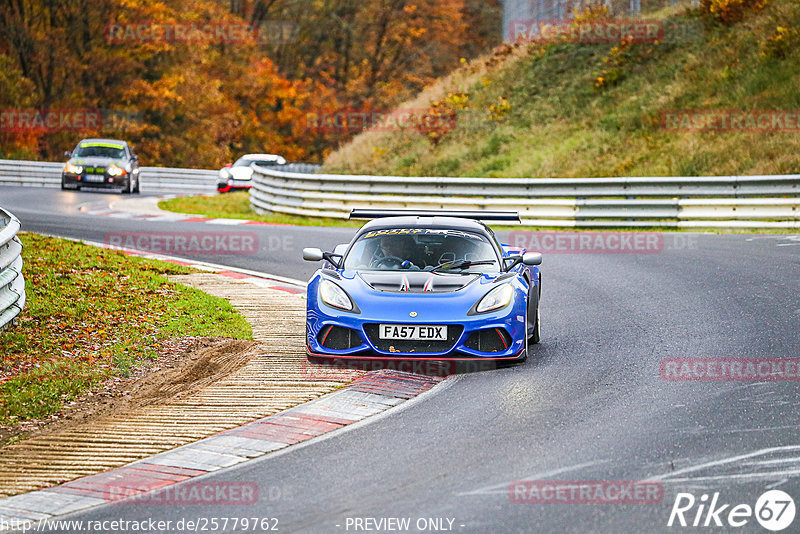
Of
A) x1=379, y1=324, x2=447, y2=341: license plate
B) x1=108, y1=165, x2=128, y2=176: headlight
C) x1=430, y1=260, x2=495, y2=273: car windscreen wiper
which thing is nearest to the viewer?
x1=379, y1=324, x2=447, y2=341: license plate

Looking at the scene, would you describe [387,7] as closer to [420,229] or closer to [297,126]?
[297,126]

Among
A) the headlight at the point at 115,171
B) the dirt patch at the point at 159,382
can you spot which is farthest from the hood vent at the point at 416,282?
the headlight at the point at 115,171

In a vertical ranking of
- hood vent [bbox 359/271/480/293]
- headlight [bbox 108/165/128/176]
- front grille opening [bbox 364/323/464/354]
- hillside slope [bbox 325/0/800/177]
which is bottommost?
front grille opening [bbox 364/323/464/354]

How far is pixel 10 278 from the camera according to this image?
10539 millimetres

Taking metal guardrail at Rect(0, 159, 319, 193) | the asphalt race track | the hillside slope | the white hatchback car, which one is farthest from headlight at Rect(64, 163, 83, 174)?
the asphalt race track

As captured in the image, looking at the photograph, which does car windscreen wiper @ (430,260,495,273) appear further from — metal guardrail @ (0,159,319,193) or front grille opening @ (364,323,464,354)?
metal guardrail @ (0,159,319,193)

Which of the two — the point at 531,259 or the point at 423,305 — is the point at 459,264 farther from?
the point at 423,305

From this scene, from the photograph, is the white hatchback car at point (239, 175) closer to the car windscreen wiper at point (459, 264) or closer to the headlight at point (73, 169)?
the headlight at point (73, 169)

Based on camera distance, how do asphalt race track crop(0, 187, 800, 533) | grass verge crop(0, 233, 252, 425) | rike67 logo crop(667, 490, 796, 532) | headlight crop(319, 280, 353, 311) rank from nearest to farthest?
rike67 logo crop(667, 490, 796, 532)
asphalt race track crop(0, 187, 800, 533)
grass verge crop(0, 233, 252, 425)
headlight crop(319, 280, 353, 311)

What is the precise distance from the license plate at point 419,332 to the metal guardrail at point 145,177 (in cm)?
3195

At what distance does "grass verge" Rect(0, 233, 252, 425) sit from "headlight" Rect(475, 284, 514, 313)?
281 centimetres

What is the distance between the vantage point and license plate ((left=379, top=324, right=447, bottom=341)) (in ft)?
30.1

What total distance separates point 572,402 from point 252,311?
5453 millimetres

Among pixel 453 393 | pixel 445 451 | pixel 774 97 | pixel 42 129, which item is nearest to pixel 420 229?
pixel 453 393
